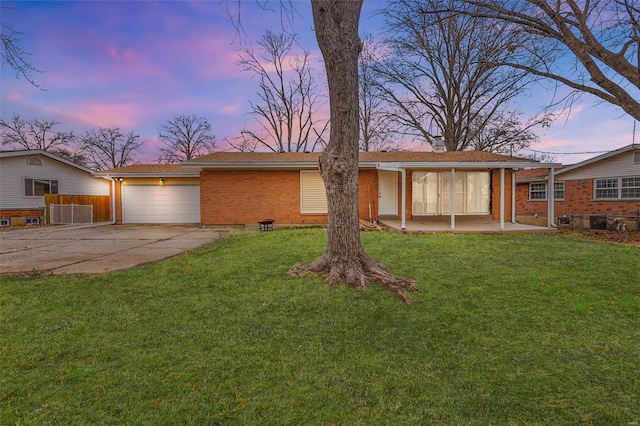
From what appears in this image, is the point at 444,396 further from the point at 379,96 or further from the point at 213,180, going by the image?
the point at 379,96

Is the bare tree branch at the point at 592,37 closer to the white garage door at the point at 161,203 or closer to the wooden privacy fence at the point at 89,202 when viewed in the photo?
the white garage door at the point at 161,203

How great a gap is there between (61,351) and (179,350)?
100cm

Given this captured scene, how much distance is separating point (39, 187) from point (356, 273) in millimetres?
19731

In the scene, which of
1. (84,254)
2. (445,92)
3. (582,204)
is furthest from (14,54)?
(582,204)

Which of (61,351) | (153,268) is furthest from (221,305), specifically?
Result: (153,268)

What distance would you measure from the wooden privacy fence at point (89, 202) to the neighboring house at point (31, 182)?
0.80 metres

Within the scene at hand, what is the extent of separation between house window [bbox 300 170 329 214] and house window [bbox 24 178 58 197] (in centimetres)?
1457

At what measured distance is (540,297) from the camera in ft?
13.6

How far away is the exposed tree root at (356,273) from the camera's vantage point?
14.7 ft

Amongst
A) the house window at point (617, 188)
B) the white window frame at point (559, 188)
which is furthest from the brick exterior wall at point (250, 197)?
Answer: the white window frame at point (559, 188)

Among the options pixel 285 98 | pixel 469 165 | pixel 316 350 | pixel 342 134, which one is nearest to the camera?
pixel 316 350

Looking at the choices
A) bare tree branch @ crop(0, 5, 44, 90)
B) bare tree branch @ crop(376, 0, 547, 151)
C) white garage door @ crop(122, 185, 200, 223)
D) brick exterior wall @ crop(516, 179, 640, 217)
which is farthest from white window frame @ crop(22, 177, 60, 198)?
brick exterior wall @ crop(516, 179, 640, 217)

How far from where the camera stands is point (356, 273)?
470cm

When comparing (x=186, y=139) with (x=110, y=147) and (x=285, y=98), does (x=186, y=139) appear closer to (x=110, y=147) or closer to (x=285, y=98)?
(x=110, y=147)
